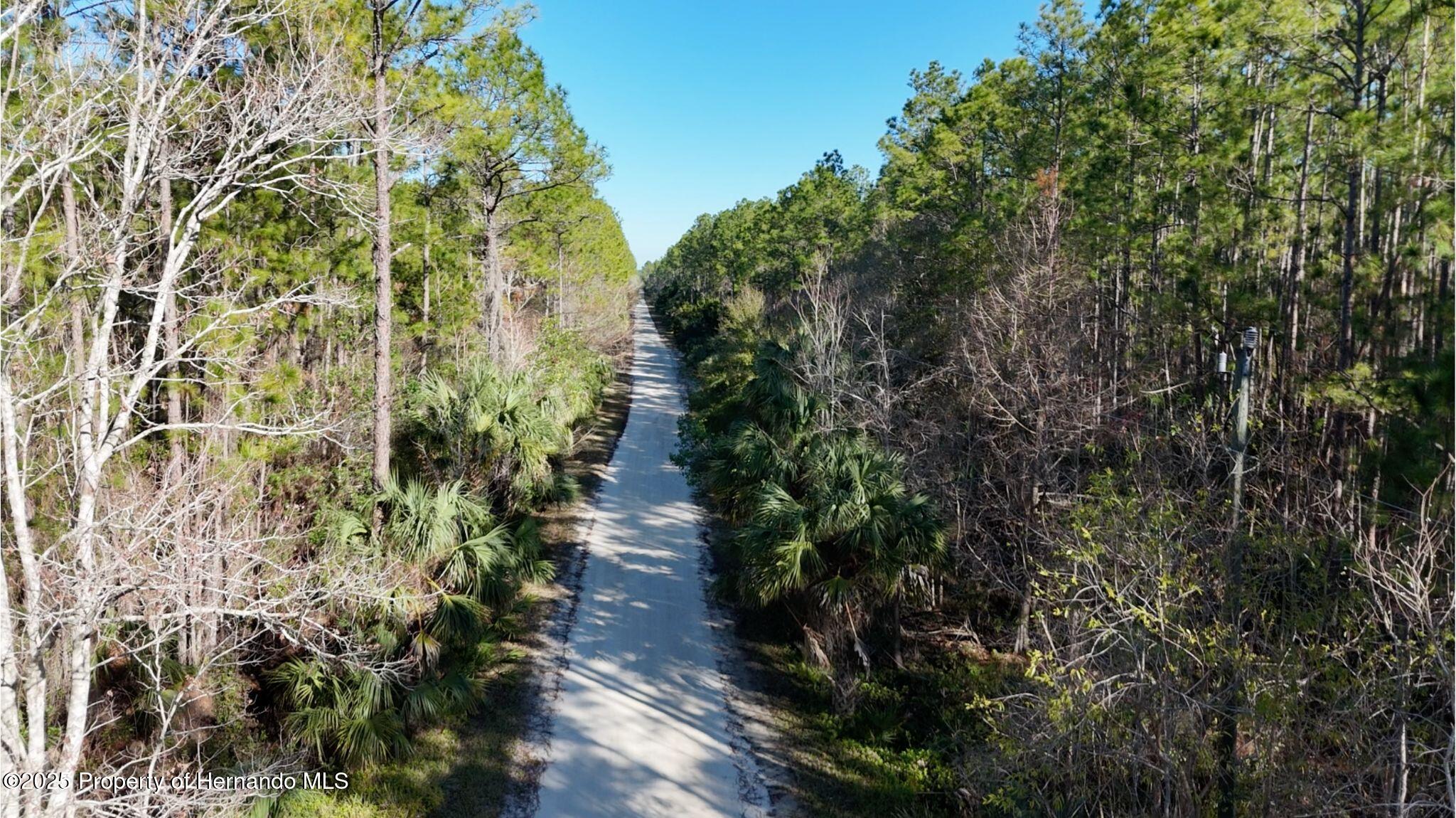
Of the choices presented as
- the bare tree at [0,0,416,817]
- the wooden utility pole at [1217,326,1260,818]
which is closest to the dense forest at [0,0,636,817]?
the bare tree at [0,0,416,817]

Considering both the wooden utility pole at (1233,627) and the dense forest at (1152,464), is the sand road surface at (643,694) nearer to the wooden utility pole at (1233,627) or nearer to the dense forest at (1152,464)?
the dense forest at (1152,464)

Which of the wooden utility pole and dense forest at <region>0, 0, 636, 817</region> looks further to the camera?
the wooden utility pole

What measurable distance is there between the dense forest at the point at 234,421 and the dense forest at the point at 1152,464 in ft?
16.8

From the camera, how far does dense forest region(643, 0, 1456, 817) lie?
20.7 ft

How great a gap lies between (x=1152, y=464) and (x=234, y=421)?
12675 millimetres

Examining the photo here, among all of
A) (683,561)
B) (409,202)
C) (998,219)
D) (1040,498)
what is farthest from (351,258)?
(998,219)

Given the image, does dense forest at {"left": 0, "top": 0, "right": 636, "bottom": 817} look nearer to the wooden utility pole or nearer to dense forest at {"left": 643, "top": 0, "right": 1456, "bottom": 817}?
dense forest at {"left": 643, "top": 0, "right": 1456, "bottom": 817}

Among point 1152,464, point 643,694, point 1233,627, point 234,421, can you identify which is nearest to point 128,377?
point 234,421

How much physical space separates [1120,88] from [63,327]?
21329 mm

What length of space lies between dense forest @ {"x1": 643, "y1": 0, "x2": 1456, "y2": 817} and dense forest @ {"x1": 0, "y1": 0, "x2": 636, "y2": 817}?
511 centimetres

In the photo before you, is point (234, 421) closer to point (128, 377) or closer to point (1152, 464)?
point (128, 377)

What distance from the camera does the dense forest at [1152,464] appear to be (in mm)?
6305

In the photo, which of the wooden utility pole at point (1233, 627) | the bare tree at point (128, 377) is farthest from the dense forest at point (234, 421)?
the wooden utility pole at point (1233, 627)

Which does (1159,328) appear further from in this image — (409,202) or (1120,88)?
(409,202)
